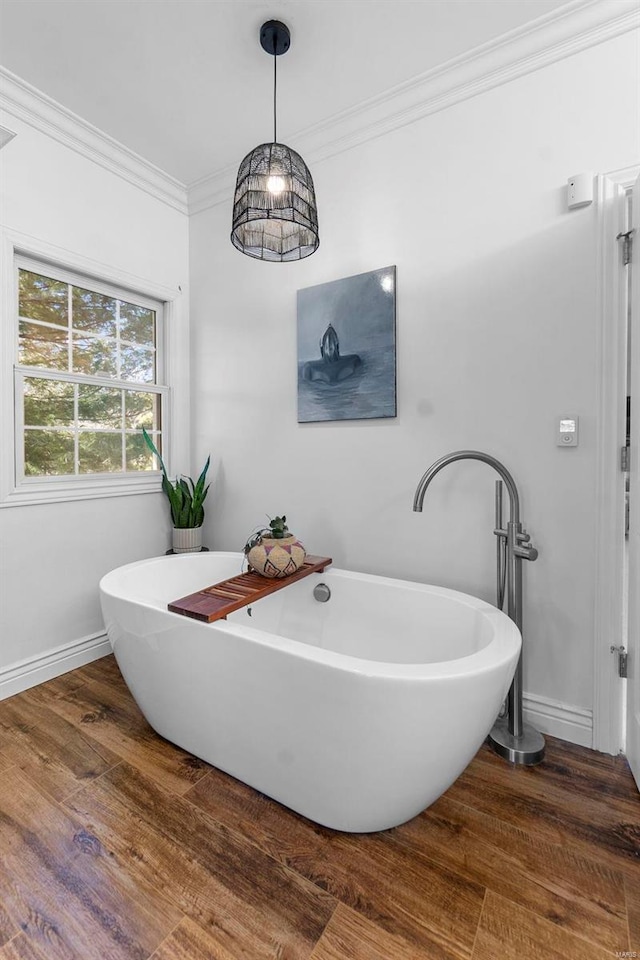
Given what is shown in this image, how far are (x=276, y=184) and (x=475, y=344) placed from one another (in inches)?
39.7

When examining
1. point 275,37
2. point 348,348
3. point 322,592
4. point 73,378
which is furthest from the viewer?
point 73,378

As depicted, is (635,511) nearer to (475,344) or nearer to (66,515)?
(475,344)

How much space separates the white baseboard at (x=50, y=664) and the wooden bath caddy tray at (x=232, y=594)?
3.40 feet

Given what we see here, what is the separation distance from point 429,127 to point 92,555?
8.90ft

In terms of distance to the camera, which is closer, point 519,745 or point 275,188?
point 275,188

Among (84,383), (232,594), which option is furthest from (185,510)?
(232,594)

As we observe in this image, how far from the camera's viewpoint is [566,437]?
178cm

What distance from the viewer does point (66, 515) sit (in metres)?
2.40

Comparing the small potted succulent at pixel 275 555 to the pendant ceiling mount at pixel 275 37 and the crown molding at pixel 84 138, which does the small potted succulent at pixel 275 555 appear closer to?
the pendant ceiling mount at pixel 275 37

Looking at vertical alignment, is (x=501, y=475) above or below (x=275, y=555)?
above

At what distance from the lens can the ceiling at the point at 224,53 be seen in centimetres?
173

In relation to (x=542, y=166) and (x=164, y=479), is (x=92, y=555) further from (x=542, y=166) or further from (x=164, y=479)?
(x=542, y=166)

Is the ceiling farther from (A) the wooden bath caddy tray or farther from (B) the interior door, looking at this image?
(A) the wooden bath caddy tray


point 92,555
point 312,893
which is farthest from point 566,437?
point 92,555
